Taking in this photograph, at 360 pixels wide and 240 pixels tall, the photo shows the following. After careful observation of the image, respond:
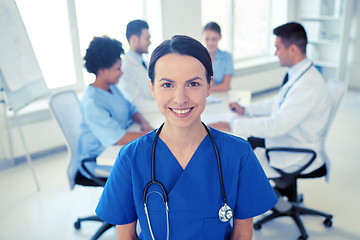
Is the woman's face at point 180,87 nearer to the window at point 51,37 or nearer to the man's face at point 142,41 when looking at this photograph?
the man's face at point 142,41

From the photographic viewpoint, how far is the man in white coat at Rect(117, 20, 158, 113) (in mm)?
2719

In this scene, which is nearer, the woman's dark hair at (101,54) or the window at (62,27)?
the woman's dark hair at (101,54)

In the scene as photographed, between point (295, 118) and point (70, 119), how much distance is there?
133 centimetres

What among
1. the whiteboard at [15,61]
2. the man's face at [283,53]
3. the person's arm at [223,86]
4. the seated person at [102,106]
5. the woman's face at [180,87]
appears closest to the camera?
the woman's face at [180,87]

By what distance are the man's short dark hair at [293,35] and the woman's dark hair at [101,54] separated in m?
1.02

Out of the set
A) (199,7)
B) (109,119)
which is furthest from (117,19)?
(109,119)

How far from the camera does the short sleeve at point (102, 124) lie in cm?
198

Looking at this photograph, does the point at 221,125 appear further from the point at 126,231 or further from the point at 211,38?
the point at 211,38

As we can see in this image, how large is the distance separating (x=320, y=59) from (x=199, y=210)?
522 cm

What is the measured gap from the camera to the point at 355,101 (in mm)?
4848

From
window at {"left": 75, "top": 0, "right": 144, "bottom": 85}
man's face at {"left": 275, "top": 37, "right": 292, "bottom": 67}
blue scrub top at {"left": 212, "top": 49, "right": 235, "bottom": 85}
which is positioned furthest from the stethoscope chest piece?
window at {"left": 75, "top": 0, "right": 144, "bottom": 85}

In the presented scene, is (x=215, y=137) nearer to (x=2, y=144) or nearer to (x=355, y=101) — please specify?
(x=2, y=144)

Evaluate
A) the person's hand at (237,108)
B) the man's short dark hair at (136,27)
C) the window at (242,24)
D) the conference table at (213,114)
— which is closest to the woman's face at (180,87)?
the conference table at (213,114)

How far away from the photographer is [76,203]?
2.68m
